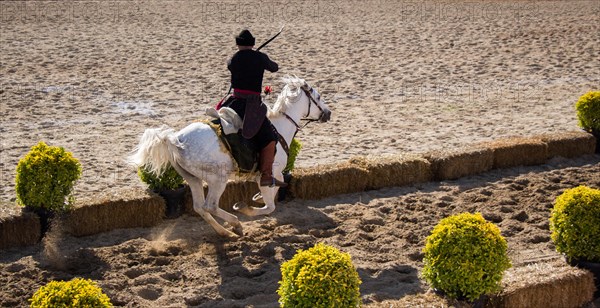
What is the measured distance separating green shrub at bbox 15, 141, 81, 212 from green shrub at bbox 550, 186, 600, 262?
19.0ft

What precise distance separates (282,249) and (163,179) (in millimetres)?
1962

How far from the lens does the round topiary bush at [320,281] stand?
7270 millimetres

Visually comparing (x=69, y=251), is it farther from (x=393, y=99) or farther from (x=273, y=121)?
(x=393, y=99)

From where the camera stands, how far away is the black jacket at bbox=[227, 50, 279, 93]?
10234 millimetres

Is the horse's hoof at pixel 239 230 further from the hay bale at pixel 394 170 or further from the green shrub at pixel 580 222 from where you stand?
the green shrub at pixel 580 222

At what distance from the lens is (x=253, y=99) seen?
404 inches

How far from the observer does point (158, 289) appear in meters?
8.98

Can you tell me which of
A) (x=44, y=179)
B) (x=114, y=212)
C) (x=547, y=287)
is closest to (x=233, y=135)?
(x=114, y=212)

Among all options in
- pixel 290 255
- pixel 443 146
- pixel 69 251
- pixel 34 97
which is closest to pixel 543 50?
pixel 443 146

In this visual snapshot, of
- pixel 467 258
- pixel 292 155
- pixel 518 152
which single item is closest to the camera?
pixel 467 258

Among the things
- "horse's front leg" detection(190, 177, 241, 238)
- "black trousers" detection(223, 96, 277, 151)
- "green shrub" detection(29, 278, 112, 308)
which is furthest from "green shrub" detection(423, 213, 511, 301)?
"green shrub" detection(29, 278, 112, 308)

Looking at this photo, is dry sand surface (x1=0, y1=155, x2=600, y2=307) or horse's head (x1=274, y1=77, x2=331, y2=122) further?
horse's head (x1=274, y1=77, x2=331, y2=122)

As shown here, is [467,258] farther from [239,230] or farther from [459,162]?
[459,162]

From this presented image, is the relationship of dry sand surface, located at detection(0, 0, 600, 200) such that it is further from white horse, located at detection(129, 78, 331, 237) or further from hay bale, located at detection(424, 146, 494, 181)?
white horse, located at detection(129, 78, 331, 237)
